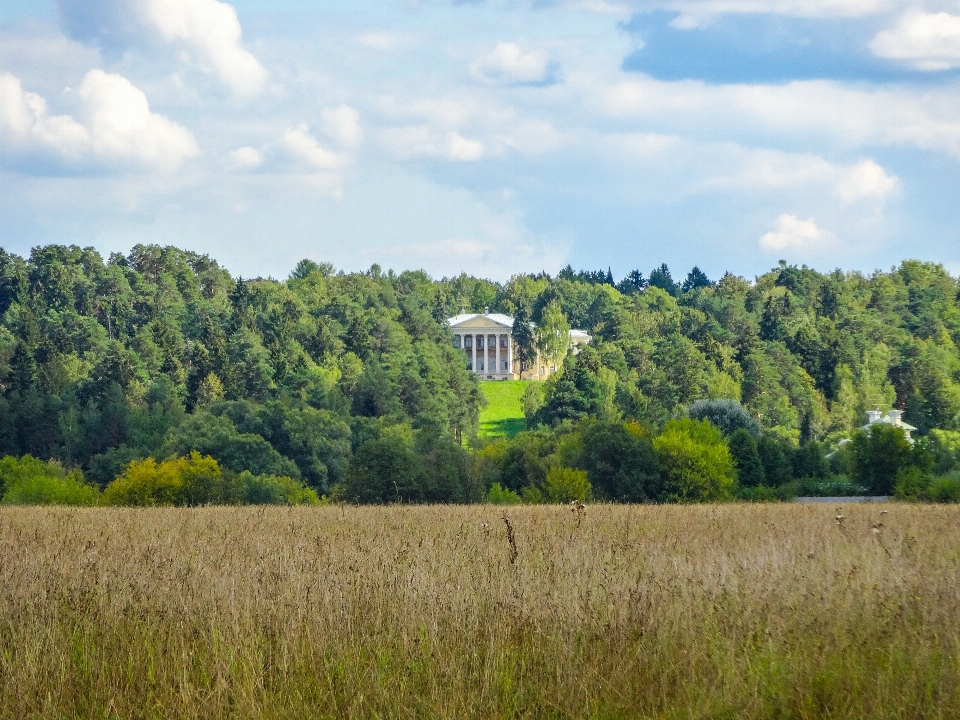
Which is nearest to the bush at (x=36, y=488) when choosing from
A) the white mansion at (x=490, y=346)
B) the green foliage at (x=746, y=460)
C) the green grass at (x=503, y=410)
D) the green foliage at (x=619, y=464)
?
the green foliage at (x=619, y=464)

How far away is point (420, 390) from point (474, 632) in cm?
10454

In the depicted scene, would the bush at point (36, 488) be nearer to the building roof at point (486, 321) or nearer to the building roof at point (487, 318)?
the building roof at point (486, 321)

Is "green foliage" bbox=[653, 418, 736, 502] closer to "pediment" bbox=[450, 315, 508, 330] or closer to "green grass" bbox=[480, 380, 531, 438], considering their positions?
"green grass" bbox=[480, 380, 531, 438]

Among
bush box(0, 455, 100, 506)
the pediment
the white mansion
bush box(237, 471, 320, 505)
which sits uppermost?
the pediment

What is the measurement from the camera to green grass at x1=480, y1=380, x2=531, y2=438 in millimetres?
127125

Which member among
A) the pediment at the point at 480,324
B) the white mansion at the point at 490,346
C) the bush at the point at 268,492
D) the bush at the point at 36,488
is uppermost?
the pediment at the point at 480,324

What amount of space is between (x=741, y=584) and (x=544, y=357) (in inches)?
6270

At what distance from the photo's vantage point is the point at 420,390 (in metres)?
114

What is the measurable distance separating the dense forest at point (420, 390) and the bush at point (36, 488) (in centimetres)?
49

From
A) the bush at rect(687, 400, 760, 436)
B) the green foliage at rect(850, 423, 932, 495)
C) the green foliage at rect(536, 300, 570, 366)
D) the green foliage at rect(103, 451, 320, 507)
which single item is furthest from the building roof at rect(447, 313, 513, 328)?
the green foliage at rect(850, 423, 932, 495)

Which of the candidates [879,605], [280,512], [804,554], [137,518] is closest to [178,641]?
[879,605]

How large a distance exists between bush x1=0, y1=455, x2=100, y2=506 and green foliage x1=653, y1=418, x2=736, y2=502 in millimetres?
21569

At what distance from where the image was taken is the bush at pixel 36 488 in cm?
4988

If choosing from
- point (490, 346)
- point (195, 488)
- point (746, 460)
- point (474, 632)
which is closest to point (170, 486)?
point (195, 488)
